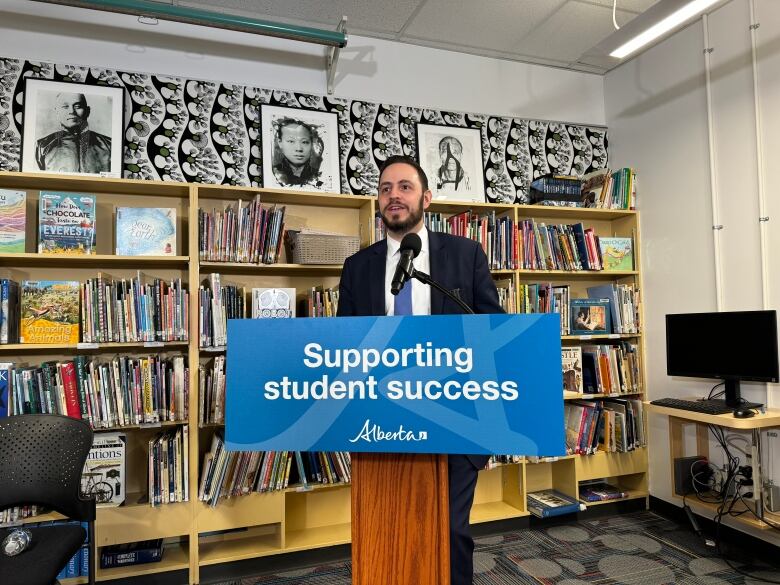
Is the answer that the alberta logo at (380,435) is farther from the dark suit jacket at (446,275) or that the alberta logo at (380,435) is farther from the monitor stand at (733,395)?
the monitor stand at (733,395)

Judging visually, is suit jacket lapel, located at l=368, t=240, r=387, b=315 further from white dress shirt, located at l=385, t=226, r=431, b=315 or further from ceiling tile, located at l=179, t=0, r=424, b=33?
ceiling tile, located at l=179, t=0, r=424, b=33

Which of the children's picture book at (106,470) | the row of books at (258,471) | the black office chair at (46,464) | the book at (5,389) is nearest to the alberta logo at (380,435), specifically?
the black office chair at (46,464)

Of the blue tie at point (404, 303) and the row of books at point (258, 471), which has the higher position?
the blue tie at point (404, 303)

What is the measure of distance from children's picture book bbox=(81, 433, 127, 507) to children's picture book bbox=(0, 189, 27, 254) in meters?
1.02

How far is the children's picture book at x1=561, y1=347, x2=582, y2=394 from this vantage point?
11.1 feet

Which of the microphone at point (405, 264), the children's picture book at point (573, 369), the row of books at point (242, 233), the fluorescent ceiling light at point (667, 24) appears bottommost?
the children's picture book at point (573, 369)

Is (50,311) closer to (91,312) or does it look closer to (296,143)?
(91,312)

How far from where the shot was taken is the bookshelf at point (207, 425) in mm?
2584

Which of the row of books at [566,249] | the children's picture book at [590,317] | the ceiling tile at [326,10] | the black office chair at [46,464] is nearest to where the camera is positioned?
the black office chair at [46,464]

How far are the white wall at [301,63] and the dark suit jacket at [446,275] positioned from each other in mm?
1841

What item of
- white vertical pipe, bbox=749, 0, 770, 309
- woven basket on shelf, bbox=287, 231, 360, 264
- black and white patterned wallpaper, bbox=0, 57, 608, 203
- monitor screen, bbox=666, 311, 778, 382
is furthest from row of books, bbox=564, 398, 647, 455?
woven basket on shelf, bbox=287, 231, 360, 264

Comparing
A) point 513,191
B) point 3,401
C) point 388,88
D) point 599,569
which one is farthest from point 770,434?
point 3,401

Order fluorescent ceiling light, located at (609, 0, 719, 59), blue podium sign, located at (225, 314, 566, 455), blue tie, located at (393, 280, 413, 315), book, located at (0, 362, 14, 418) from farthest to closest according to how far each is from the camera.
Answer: book, located at (0, 362, 14, 418), fluorescent ceiling light, located at (609, 0, 719, 59), blue tie, located at (393, 280, 413, 315), blue podium sign, located at (225, 314, 566, 455)

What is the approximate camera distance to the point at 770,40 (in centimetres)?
283
